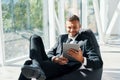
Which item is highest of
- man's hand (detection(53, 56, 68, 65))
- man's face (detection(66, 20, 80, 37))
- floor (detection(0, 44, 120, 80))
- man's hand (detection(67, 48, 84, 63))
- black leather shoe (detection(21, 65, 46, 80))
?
man's face (detection(66, 20, 80, 37))

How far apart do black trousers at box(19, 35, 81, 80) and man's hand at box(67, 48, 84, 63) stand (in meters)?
0.06

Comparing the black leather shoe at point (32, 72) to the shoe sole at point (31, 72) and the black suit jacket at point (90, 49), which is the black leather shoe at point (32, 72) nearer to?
the shoe sole at point (31, 72)

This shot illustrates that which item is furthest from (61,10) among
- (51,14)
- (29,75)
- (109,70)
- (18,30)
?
→ (29,75)

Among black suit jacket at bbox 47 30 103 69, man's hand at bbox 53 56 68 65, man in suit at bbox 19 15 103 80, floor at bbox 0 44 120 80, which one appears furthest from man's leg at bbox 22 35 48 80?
floor at bbox 0 44 120 80

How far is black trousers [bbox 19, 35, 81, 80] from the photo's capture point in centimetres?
267

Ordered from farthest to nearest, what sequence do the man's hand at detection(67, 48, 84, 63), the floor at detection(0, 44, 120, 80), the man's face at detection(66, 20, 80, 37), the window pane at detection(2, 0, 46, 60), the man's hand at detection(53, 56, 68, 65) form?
the window pane at detection(2, 0, 46, 60) → the floor at detection(0, 44, 120, 80) → the man's face at detection(66, 20, 80, 37) → the man's hand at detection(53, 56, 68, 65) → the man's hand at detection(67, 48, 84, 63)

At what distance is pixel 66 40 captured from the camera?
3037 millimetres

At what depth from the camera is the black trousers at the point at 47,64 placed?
267 cm

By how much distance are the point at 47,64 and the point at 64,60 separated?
0.65 feet

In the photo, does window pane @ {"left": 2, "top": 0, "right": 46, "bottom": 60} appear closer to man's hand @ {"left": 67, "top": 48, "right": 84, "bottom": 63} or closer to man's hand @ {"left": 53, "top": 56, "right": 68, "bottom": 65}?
man's hand @ {"left": 53, "top": 56, "right": 68, "bottom": 65}

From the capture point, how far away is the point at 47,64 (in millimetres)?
2695

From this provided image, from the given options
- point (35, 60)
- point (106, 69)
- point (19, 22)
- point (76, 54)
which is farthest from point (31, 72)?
point (19, 22)

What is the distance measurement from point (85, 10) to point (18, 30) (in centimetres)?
353

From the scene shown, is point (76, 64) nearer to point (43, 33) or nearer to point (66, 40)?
point (66, 40)
